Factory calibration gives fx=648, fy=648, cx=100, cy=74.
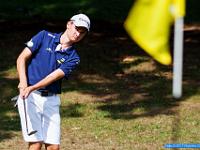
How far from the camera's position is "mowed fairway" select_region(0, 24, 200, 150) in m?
8.08

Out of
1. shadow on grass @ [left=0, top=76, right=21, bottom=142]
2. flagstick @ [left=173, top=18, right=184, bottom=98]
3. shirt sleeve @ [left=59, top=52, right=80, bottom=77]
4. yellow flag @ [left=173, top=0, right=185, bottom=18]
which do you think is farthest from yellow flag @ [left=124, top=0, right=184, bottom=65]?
shadow on grass @ [left=0, top=76, right=21, bottom=142]

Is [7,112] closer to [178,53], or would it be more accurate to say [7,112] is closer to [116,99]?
[116,99]

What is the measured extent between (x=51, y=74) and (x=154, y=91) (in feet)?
18.2

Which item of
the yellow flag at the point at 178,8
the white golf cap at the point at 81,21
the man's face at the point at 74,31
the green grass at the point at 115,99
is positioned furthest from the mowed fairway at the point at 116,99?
the yellow flag at the point at 178,8

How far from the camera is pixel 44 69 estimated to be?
5.70 meters

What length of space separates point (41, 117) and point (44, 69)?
0.45m

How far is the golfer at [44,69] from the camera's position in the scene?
221 inches

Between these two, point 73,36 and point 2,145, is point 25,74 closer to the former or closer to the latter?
point 73,36

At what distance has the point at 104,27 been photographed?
53.8 feet

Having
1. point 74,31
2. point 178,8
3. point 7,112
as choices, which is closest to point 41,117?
point 74,31

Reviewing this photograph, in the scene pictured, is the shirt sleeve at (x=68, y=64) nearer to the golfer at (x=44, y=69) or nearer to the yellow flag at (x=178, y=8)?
the golfer at (x=44, y=69)

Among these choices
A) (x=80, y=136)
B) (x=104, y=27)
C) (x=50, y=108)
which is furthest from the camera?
(x=104, y=27)

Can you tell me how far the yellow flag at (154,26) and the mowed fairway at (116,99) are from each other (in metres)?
2.61

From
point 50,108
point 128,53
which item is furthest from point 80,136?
point 128,53
